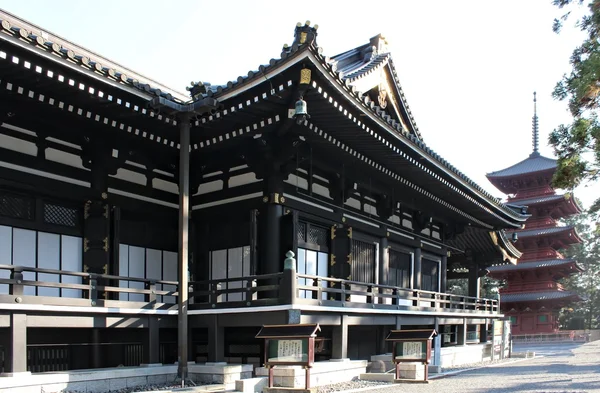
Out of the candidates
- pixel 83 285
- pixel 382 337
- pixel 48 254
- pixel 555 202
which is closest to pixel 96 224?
pixel 48 254

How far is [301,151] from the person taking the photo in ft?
47.5

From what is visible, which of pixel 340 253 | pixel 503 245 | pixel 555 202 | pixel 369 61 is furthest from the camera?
pixel 555 202

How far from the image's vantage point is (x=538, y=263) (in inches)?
1857

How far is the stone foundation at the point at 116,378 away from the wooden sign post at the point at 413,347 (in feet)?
12.6

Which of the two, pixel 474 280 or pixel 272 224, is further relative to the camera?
pixel 474 280

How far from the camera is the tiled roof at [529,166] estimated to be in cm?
4972

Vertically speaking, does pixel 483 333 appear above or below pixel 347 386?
below

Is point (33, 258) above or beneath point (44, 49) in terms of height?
beneath

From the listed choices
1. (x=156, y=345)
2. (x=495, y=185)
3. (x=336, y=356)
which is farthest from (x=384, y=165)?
(x=495, y=185)

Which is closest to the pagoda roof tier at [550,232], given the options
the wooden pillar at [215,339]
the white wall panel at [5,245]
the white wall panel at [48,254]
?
the wooden pillar at [215,339]

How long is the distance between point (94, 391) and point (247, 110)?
5.93 meters

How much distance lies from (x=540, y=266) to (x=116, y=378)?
4135 cm

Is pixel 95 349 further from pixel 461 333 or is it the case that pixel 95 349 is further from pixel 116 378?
pixel 461 333

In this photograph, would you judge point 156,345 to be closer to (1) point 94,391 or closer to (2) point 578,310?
(1) point 94,391
